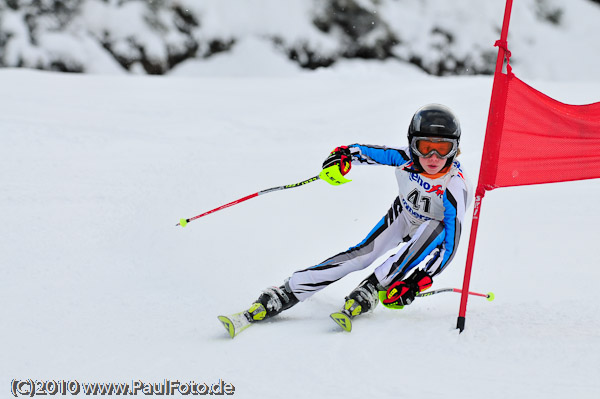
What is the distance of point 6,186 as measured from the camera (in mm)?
4680

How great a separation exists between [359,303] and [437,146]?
80 centimetres

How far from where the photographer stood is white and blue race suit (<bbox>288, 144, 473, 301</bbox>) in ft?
9.52

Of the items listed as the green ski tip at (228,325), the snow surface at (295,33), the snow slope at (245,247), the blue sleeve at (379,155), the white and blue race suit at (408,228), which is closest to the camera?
the snow slope at (245,247)

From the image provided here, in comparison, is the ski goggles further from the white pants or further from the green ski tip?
the green ski tip

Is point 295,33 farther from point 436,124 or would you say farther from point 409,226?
point 436,124

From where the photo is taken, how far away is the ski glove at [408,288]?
2801 mm

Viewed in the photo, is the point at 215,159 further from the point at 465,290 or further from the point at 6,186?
the point at 465,290

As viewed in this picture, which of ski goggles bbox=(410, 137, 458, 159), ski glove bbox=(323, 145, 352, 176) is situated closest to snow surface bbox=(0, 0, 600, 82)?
ski glove bbox=(323, 145, 352, 176)

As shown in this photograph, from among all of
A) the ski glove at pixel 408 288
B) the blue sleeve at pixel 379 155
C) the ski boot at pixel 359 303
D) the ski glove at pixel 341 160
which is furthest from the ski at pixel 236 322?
the blue sleeve at pixel 379 155

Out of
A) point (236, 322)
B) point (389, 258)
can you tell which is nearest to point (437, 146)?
point (389, 258)

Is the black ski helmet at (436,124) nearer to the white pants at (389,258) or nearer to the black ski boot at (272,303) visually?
the white pants at (389,258)

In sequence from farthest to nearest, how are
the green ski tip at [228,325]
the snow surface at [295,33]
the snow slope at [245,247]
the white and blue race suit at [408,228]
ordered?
the snow surface at [295,33], the white and blue race suit at [408,228], the green ski tip at [228,325], the snow slope at [245,247]

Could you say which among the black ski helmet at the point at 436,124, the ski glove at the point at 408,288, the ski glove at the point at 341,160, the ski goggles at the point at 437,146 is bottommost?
the ski glove at the point at 408,288

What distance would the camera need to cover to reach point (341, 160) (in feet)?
10.0
